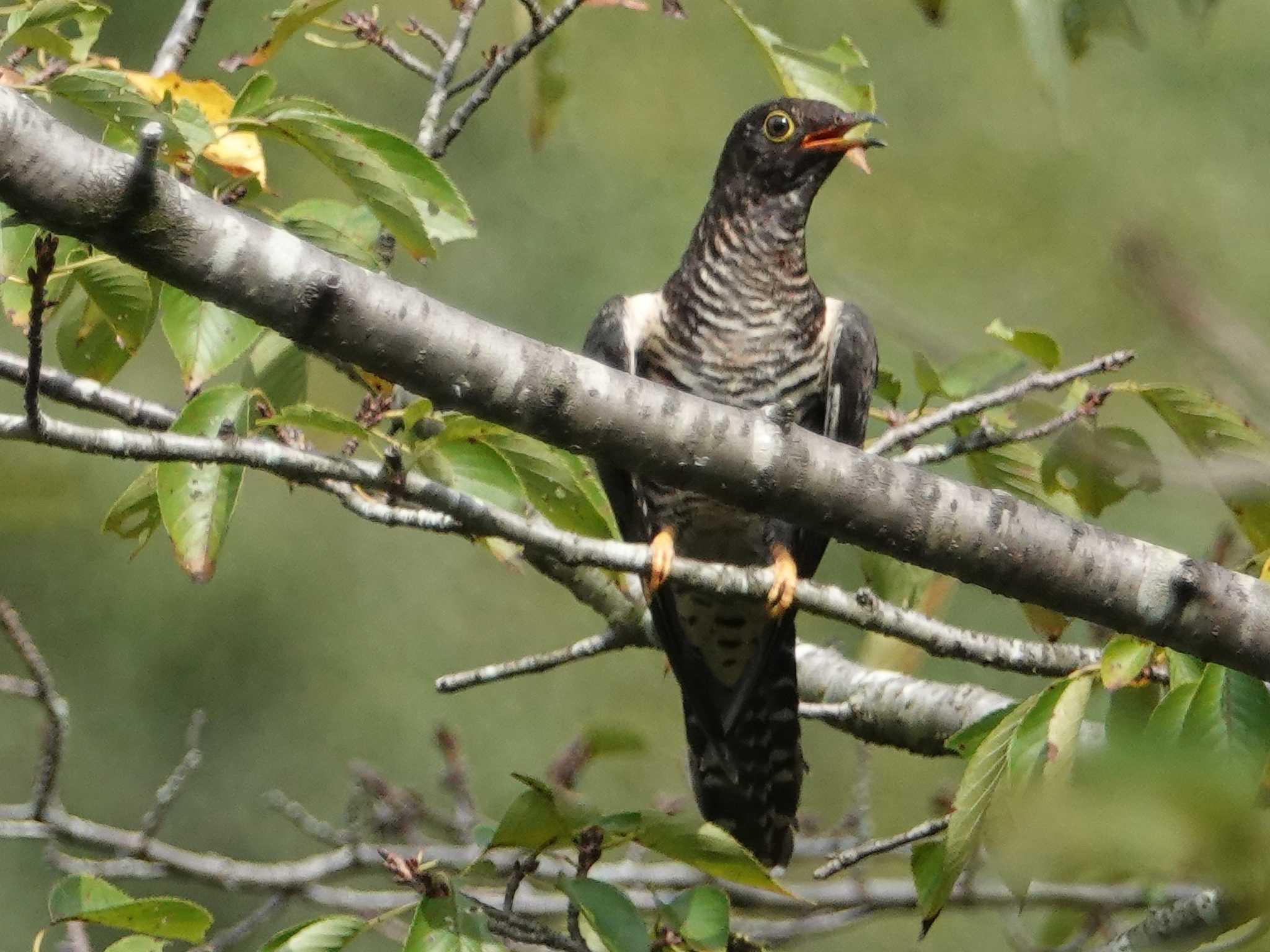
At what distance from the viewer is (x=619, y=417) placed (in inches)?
61.2

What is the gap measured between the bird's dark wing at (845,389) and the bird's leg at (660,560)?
1.05 feet

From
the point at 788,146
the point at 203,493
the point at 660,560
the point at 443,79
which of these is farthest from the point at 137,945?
the point at 788,146

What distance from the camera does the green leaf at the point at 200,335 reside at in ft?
5.83

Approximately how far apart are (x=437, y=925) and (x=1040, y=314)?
514 centimetres

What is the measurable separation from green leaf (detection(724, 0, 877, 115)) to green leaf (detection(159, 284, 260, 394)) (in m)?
0.82

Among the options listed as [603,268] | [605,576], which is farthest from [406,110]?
[605,576]

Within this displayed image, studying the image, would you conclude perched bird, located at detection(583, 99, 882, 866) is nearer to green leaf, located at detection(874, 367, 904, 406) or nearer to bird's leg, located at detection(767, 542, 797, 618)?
bird's leg, located at detection(767, 542, 797, 618)

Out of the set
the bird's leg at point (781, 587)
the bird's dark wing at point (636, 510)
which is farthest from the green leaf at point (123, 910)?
the bird's dark wing at point (636, 510)

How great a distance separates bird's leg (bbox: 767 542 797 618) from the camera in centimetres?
245

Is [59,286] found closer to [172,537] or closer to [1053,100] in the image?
[172,537]

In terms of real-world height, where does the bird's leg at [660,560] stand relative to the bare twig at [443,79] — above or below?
below

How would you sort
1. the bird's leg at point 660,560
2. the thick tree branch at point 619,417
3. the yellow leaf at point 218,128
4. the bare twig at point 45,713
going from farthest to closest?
the bare twig at point 45,713, the bird's leg at point 660,560, the yellow leaf at point 218,128, the thick tree branch at point 619,417

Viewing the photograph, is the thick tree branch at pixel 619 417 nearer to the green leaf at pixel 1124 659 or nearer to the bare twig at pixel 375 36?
the green leaf at pixel 1124 659

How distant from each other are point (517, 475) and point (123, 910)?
2.16ft
